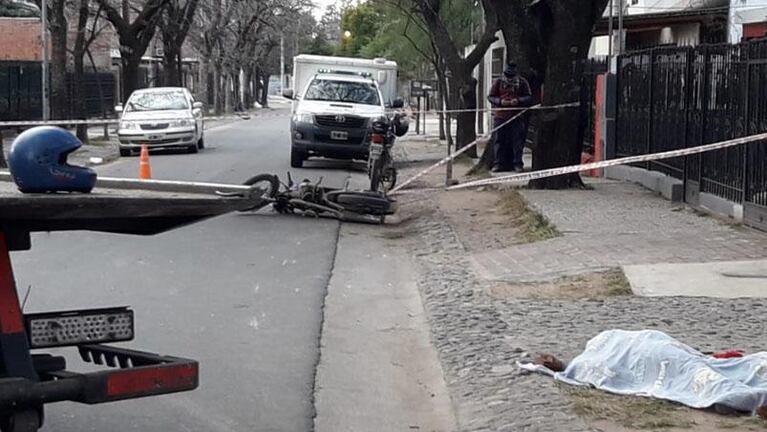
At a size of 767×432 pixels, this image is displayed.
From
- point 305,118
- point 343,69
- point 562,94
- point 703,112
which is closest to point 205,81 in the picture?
point 343,69

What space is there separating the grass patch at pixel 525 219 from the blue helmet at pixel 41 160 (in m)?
9.28

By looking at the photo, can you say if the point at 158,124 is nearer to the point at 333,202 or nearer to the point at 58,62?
the point at 58,62

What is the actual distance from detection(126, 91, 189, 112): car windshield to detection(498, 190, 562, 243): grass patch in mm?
13928

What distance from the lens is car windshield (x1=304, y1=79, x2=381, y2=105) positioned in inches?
1037

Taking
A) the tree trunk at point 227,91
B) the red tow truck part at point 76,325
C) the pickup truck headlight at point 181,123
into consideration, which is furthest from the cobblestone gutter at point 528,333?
the tree trunk at point 227,91

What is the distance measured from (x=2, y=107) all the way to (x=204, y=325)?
2934cm

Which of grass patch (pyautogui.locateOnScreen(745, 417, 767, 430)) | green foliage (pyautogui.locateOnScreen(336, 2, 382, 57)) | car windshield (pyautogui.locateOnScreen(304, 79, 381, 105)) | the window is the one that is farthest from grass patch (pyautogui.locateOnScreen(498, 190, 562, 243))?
green foliage (pyautogui.locateOnScreen(336, 2, 382, 57))

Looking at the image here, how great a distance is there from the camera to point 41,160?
5.31m

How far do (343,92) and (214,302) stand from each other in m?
Answer: 16.4

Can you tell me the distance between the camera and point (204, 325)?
31.3ft

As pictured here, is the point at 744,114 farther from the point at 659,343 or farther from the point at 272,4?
the point at 272,4

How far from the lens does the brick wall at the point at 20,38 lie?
49.8 meters

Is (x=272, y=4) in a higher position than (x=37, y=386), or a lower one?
higher

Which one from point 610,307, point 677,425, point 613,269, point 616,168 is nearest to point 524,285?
point 613,269
